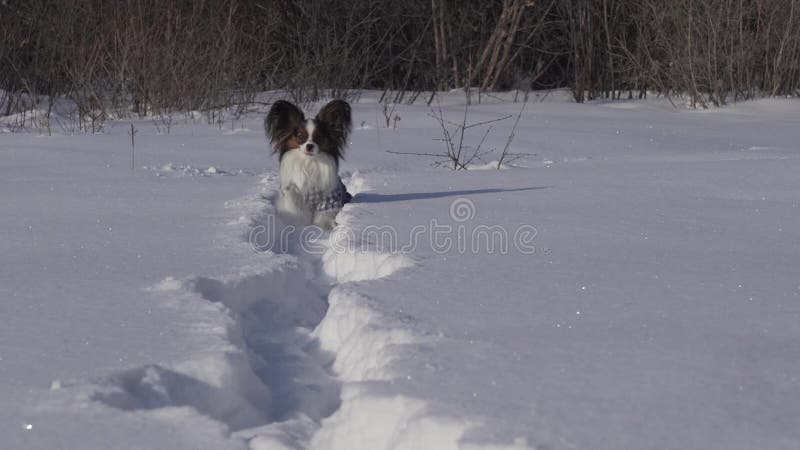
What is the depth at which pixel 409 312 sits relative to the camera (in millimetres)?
3102

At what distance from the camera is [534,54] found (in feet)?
53.0

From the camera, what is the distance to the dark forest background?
10789 millimetres

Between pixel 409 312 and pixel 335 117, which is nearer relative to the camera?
pixel 409 312

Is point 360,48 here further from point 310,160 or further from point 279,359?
point 279,359

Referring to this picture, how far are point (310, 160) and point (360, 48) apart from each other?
808 cm

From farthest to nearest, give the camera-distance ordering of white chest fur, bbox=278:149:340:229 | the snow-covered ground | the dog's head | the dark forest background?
the dark forest background
the dog's head
white chest fur, bbox=278:149:340:229
the snow-covered ground

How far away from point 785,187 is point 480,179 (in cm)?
195

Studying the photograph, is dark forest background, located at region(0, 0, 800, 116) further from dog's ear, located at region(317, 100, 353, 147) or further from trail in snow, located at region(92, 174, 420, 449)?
trail in snow, located at region(92, 174, 420, 449)

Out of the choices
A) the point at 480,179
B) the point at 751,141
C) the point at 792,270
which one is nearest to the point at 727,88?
the point at 751,141

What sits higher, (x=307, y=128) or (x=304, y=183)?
(x=307, y=128)

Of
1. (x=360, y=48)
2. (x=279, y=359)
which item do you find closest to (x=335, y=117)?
(x=279, y=359)

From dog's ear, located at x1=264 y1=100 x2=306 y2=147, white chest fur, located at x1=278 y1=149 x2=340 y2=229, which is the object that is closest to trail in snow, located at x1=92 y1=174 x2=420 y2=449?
white chest fur, located at x1=278 y1=149 x2=340 y2=229

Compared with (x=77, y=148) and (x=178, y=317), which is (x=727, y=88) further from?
(x=178, y=317)

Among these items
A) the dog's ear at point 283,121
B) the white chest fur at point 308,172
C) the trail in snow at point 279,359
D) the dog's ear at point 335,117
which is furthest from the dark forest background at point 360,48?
the trail in snow at point 279,359
